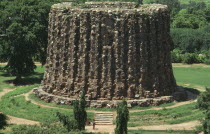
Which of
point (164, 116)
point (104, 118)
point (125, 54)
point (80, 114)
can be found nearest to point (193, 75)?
point (125, 54)

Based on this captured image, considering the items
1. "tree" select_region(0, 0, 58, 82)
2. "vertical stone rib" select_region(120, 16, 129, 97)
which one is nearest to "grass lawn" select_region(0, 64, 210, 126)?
"vertical stone rib" select_region(120, 16, 129, 97)

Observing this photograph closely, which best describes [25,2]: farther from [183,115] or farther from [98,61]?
[183,115]

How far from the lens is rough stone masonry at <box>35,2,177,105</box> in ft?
121

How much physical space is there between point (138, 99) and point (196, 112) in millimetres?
4709

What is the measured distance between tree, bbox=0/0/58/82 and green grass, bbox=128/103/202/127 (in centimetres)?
1751

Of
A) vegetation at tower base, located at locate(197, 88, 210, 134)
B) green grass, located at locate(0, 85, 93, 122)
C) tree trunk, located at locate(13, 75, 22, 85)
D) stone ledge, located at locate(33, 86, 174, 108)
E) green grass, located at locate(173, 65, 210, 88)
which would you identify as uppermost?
vegetation at tower base, located at locate(197, 88, 210, 134)

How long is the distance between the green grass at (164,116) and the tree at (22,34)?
57.5 ft

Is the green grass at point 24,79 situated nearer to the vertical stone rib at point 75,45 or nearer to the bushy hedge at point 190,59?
the vertical stone rib at point 75,45

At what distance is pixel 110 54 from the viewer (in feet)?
121

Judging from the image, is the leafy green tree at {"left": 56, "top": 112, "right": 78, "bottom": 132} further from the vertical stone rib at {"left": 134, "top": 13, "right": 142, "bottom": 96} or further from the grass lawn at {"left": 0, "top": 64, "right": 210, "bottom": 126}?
the vertical stone rib at {"left": 134, "top": 13, "right": 142, "bottom": 96}

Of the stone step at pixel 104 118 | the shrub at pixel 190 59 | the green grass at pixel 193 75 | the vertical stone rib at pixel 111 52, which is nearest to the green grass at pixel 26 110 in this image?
the stone step at pixel 104 118

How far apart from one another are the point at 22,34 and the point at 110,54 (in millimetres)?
14604

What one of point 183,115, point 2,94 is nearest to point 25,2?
point 2,94

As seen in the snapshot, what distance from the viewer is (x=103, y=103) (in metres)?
36.5
